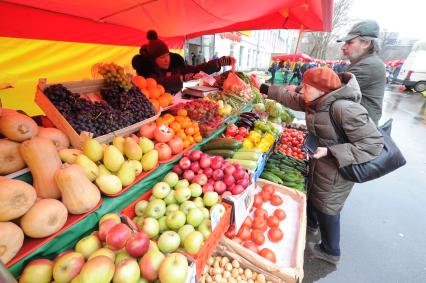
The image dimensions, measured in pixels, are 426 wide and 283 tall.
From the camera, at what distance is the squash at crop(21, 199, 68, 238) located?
101cm

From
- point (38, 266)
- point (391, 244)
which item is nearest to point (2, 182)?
point (38, 266)

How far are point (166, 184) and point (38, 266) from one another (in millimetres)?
899

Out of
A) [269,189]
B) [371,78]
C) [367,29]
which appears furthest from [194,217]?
[367,29]

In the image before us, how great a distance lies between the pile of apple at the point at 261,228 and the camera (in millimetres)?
1882

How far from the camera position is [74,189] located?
1.18m

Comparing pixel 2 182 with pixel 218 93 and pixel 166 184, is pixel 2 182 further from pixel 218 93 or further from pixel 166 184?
pixel 218 93

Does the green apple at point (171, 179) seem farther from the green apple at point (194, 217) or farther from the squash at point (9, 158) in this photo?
the squash at point (9, 158)

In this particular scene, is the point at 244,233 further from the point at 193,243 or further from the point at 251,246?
the point at 193,243

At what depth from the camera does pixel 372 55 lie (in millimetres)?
2781

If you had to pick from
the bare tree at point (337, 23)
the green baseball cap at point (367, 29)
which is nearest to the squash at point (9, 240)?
the green baseball cap at point (367, 29)

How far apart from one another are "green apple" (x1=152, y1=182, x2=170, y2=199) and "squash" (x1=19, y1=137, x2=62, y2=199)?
2.11ft

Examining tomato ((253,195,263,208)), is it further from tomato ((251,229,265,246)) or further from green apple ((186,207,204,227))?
green apple ((186,207,204,227))

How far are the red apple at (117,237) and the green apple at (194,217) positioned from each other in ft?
1.56

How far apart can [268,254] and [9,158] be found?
196 centimetres
